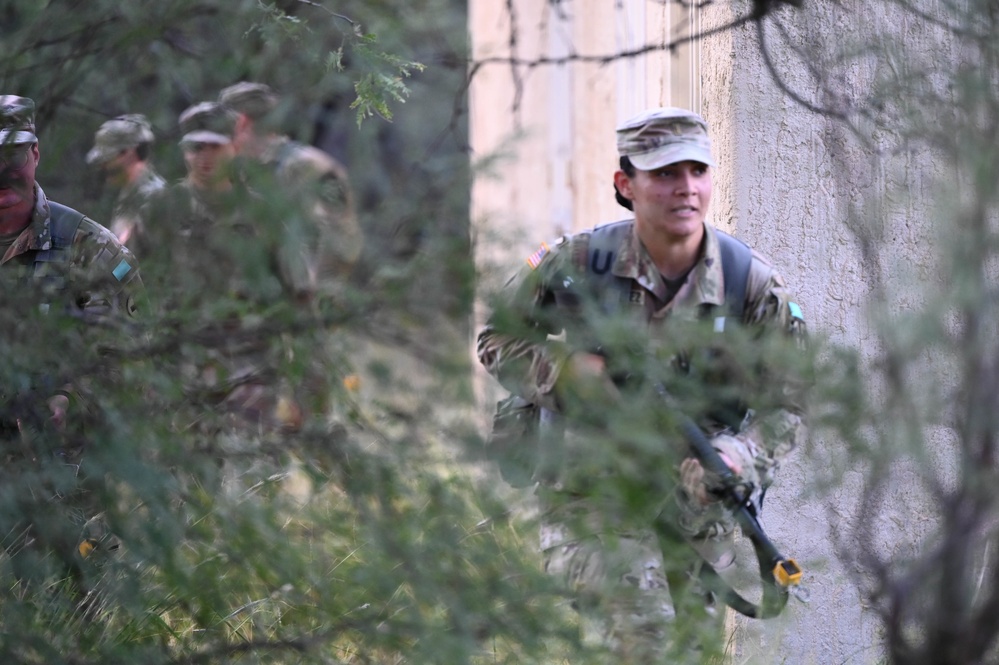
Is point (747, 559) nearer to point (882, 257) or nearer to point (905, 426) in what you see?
point (882, 257)

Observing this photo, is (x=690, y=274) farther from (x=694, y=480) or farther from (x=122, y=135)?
(x=122, y=135)

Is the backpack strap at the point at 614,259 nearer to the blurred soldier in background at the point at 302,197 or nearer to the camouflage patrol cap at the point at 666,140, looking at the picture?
the camouflage patrol cap at the point at 666,140

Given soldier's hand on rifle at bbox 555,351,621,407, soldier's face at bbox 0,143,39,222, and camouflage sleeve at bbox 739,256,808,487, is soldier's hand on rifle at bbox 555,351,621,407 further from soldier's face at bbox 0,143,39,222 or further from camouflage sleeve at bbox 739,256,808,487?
soldier's face at bbox 0,143,39,222

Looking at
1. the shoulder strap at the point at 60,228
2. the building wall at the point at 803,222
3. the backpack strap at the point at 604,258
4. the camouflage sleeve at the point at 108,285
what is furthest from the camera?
the building wall at the point at 803,222

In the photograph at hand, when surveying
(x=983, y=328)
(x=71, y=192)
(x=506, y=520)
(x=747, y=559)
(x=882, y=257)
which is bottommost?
(x=747, y=559)

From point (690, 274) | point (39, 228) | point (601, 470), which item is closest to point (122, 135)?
point (39, 228)

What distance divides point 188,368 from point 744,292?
176cm

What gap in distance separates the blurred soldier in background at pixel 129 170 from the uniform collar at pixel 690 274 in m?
1.55

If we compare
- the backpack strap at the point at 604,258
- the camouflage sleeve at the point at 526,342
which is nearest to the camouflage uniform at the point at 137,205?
the camouflage sleeve at the point at 526,342

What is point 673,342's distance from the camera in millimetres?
1968

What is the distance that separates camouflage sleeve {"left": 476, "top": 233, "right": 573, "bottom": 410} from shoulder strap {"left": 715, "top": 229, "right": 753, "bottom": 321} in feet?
3.43

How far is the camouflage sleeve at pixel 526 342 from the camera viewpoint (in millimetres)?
1840

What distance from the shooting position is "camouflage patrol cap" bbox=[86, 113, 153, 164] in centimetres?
212


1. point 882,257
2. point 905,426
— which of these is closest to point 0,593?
point 905,426
